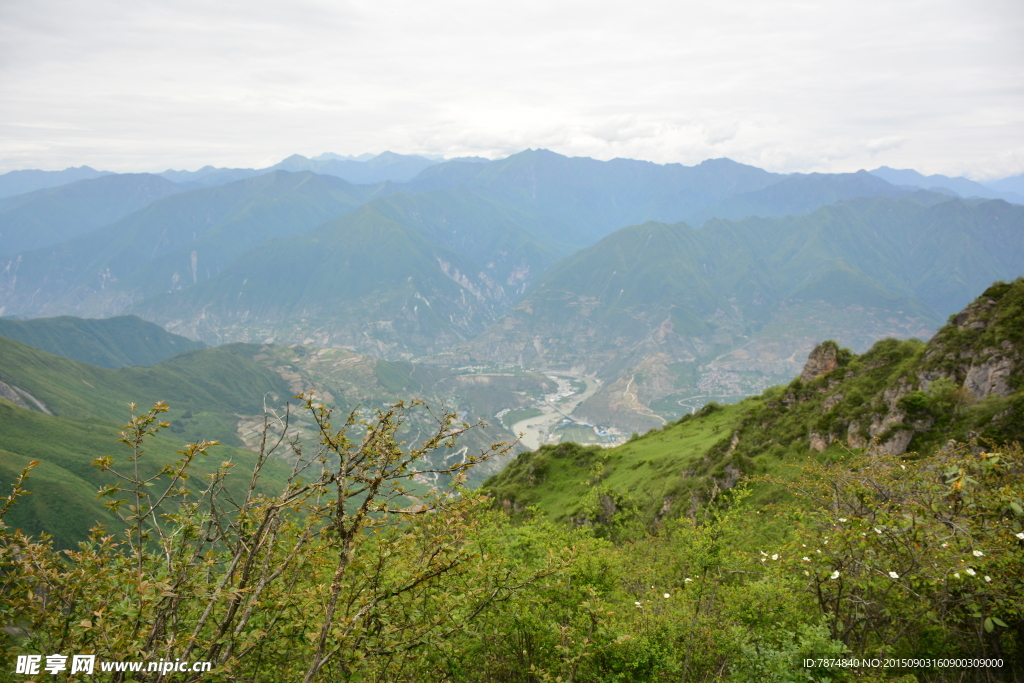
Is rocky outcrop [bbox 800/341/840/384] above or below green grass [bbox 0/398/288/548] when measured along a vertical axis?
above

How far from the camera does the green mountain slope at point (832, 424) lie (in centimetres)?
4216

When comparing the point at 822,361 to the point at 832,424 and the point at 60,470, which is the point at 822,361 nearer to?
the point at 832,424

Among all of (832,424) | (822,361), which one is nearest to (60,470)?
(832,424)

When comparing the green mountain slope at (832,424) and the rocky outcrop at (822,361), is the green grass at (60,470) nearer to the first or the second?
the green mountain slope at (832,424)

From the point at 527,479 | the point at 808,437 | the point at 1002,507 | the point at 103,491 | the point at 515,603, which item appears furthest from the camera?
the point at 527,479

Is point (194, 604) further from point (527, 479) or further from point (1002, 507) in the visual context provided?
point (527, 479)

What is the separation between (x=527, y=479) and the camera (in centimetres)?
7594

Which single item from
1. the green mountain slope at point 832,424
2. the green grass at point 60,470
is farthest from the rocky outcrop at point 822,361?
the green grass at point 60,470

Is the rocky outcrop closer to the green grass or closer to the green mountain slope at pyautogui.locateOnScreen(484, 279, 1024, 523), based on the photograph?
the green mountain slope at pyautogui.locateOnScreen(484, 279, 1024, 523)

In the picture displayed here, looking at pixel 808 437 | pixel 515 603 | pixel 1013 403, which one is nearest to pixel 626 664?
pixel 515 603

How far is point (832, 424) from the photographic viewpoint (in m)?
53.0

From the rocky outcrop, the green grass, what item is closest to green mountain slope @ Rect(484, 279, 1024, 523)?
the rocky outcrop

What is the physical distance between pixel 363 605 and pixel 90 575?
4976mm

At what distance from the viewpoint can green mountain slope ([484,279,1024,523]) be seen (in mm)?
42156
